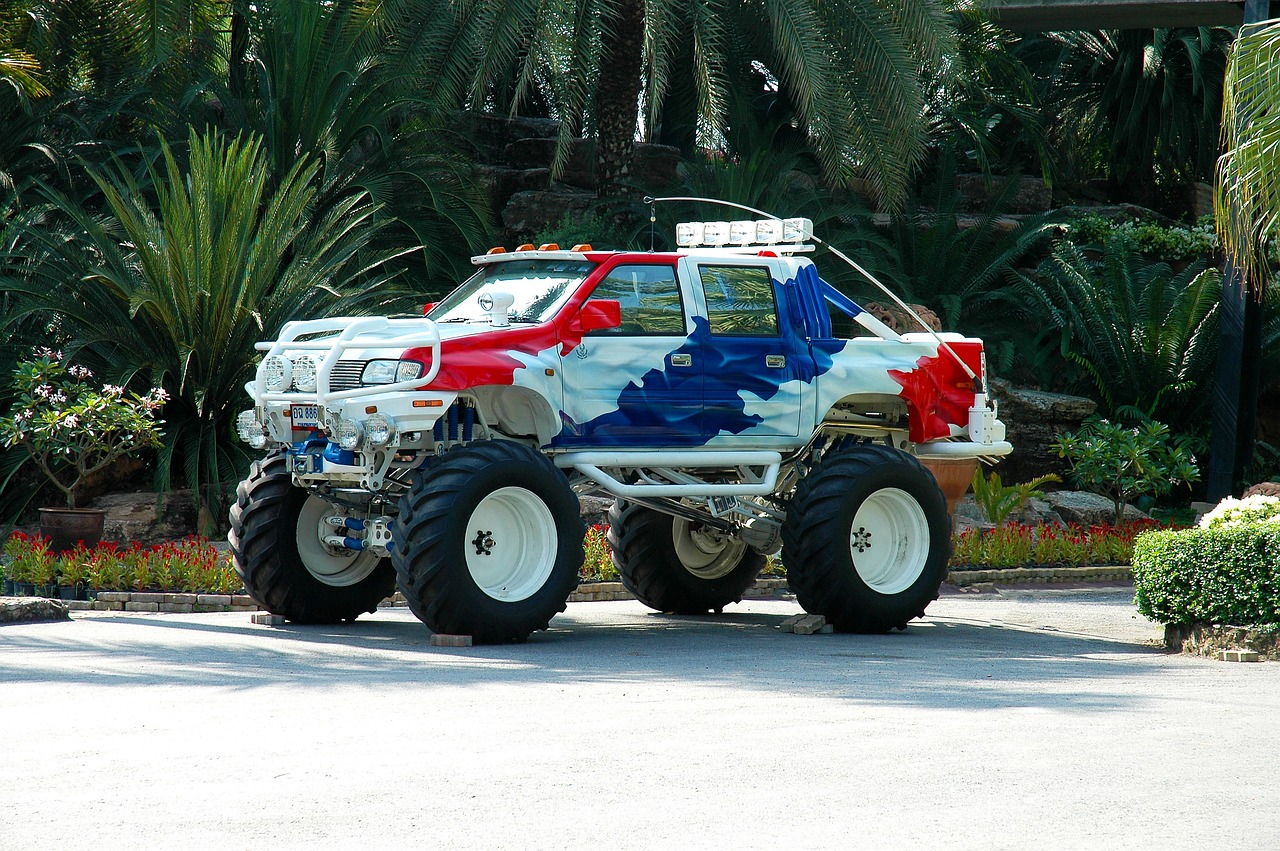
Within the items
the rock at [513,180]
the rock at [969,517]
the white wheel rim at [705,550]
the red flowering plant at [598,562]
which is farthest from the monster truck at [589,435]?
the rock at [513,180]

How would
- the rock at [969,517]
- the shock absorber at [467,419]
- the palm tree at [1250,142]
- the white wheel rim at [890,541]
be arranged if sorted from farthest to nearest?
Result: the rock at [969,517]
the palm tree at [1250,142]
the white wheel rim at [890,541]
the shock absorber at [467,419]

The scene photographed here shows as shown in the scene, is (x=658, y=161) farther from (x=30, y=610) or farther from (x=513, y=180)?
(x=30, y=610)

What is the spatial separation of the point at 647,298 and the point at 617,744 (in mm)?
4694

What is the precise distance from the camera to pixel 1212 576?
32.8 feet

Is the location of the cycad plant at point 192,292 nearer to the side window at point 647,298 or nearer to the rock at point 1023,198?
the side window at point 647,298

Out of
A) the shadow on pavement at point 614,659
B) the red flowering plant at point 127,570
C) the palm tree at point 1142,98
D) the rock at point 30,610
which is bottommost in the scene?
the shadow on pavement at point 614,659

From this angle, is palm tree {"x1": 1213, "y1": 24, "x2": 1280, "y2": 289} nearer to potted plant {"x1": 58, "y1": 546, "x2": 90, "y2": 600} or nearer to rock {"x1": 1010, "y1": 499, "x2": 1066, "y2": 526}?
rock {"x1": 1010, "y1": 499, "x2": 1066, "y2": 526}

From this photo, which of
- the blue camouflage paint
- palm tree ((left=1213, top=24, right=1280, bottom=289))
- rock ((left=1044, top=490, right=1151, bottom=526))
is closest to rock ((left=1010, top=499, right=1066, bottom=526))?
rock ((left=1044, top=490, right=1151, bottom=526))

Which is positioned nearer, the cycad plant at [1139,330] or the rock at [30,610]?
the rock at [30,610]

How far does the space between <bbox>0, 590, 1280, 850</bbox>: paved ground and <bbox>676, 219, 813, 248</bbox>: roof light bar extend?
3043 mm

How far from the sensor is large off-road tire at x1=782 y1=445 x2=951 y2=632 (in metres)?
10.5

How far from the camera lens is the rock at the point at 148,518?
48.3 ft

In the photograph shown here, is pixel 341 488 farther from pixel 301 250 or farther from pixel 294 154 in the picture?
pixel 294 154

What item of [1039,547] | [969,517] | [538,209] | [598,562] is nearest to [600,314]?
[598,562]
